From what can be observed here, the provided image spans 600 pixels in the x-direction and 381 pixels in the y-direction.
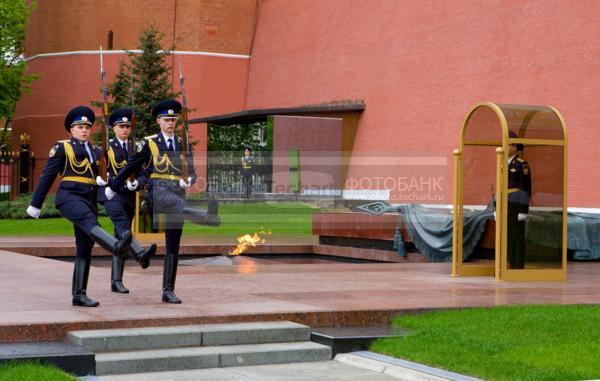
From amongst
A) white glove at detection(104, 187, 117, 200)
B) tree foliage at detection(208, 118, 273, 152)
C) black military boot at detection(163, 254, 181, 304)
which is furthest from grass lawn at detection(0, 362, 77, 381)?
tree foliage at detection(208, 118, 273, 152)

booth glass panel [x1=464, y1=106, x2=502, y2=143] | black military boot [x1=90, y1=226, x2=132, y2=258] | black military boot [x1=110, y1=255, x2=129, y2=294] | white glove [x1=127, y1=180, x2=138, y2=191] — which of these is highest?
booth glass panel [x1=464, y1=106, x2=502, y2=143]

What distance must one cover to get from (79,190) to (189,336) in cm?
209

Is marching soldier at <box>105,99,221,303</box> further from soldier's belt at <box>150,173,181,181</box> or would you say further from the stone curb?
the stone curb

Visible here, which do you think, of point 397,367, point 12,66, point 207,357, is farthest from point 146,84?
point 397,367

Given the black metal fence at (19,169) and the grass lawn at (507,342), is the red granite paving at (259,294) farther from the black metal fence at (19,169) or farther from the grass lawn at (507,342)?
the black metal fence at (19,169)

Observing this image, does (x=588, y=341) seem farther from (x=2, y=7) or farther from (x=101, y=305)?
(x=2, y=7)

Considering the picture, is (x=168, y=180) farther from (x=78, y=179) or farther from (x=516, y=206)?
(x=516, y=206)

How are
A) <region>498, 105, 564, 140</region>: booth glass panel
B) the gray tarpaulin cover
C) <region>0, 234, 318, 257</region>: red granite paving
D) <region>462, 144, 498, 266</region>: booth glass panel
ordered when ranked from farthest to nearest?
<region>0, 234, 318, 257</region>: red granite paving
the gray tarpaulin cover
<region>462, 144, 498, 266</region>: booth glass panel
<region>498, 105, 564, 140</region>: booth glass panel

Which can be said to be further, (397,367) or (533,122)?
(533,122)

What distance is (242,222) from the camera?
2945 cm

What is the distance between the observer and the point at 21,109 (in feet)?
148

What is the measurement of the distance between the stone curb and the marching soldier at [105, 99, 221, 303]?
2190mm

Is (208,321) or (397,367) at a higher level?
(208,321)

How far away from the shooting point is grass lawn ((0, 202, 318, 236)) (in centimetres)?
2633
